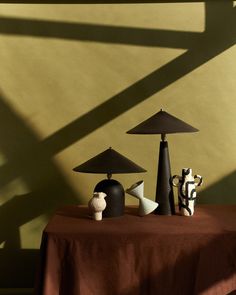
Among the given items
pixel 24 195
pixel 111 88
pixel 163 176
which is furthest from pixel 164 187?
pixel 24 195

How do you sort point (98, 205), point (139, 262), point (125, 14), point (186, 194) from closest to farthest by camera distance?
1. point (139, 262)
2. point (98, 205)
3. point (186, 194)
4. point (125, 14)

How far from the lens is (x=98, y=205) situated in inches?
89.2

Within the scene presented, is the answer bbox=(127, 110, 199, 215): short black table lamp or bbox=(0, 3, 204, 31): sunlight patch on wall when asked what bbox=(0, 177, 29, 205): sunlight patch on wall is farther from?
bbox=(0, 3, 204, 31): sunlight patch on wall

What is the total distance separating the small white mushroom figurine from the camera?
7.44 ft

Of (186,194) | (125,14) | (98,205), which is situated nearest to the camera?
(98,205)

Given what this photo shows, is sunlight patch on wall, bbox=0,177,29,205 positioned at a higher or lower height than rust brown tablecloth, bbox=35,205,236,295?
higher

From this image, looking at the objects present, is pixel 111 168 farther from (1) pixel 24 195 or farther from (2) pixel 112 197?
(1) pixel 24 195

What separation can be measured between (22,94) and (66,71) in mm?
312

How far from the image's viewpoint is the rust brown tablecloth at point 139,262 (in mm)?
2049

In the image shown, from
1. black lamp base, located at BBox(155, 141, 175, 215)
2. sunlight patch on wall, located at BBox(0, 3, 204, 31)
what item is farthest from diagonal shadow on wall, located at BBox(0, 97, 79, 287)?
black lamp base, located at BBox(155, 141, 175, 215)

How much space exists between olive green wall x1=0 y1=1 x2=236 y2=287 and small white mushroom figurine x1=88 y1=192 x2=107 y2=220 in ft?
2.01

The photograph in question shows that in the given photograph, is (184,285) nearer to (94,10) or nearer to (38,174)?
(38,174)

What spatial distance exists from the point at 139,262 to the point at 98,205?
0.36 meters

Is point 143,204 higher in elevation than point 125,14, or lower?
lower
